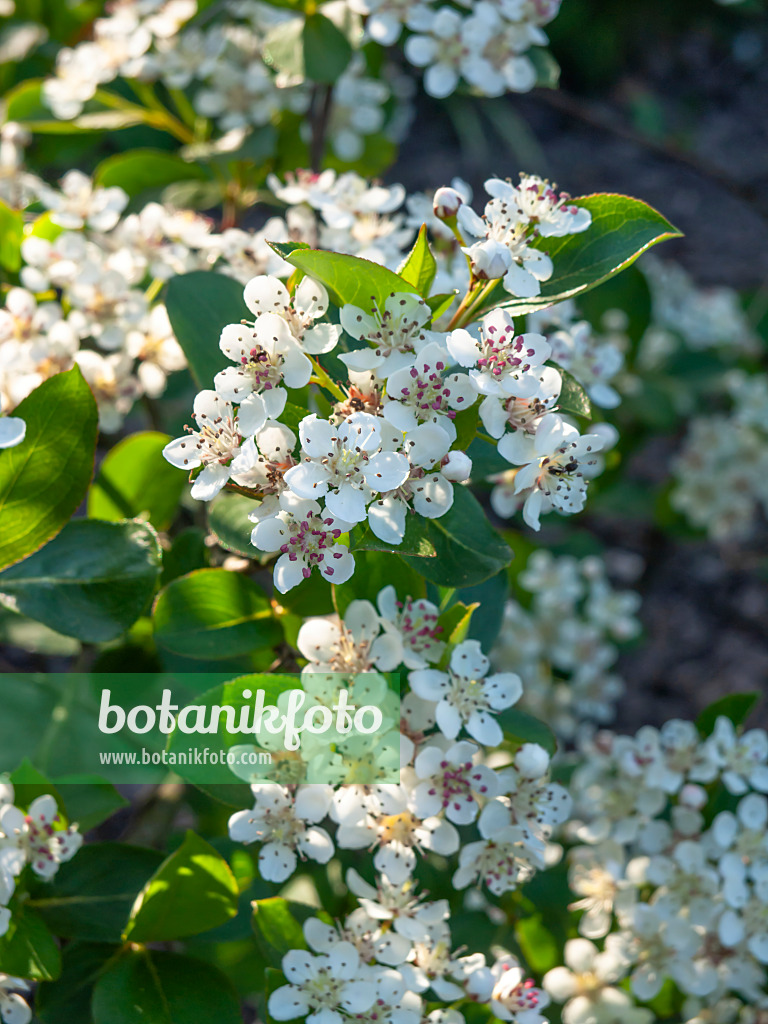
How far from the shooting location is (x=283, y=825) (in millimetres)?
1044

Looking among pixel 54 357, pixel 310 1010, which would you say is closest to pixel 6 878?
pixel 310 1010

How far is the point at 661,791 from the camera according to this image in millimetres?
1449

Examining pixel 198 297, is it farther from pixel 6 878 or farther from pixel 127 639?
pixel 6 878

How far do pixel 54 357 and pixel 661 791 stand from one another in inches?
45.4

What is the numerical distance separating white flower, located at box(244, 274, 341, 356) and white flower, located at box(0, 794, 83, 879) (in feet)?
2.03

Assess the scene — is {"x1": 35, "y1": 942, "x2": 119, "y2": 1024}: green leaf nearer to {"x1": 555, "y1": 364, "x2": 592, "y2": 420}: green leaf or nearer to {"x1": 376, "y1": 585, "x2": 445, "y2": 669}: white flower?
{"x1": 376, "y1": 585, "x2": 445, "y2": 669}: white flower

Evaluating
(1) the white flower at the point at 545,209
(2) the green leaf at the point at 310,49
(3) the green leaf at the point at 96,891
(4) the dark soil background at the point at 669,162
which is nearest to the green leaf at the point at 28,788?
(3) the green leaf at the point at 96,891

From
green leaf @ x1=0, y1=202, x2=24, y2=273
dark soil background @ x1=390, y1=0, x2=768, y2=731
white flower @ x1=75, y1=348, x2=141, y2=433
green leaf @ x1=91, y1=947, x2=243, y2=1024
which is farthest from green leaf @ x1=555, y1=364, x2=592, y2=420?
dark soil background @ x1=390, y1=0, x2=768, y2=731

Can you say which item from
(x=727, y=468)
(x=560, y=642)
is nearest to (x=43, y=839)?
(x=560, y=642)

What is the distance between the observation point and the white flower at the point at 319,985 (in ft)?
3.33

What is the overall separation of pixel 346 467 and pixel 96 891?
69cm

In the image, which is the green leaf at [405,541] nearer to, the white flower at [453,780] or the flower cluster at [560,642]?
the white flower at [453,780]

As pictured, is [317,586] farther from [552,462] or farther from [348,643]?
[552,462]

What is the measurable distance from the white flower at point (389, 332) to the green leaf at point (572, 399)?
16cm
